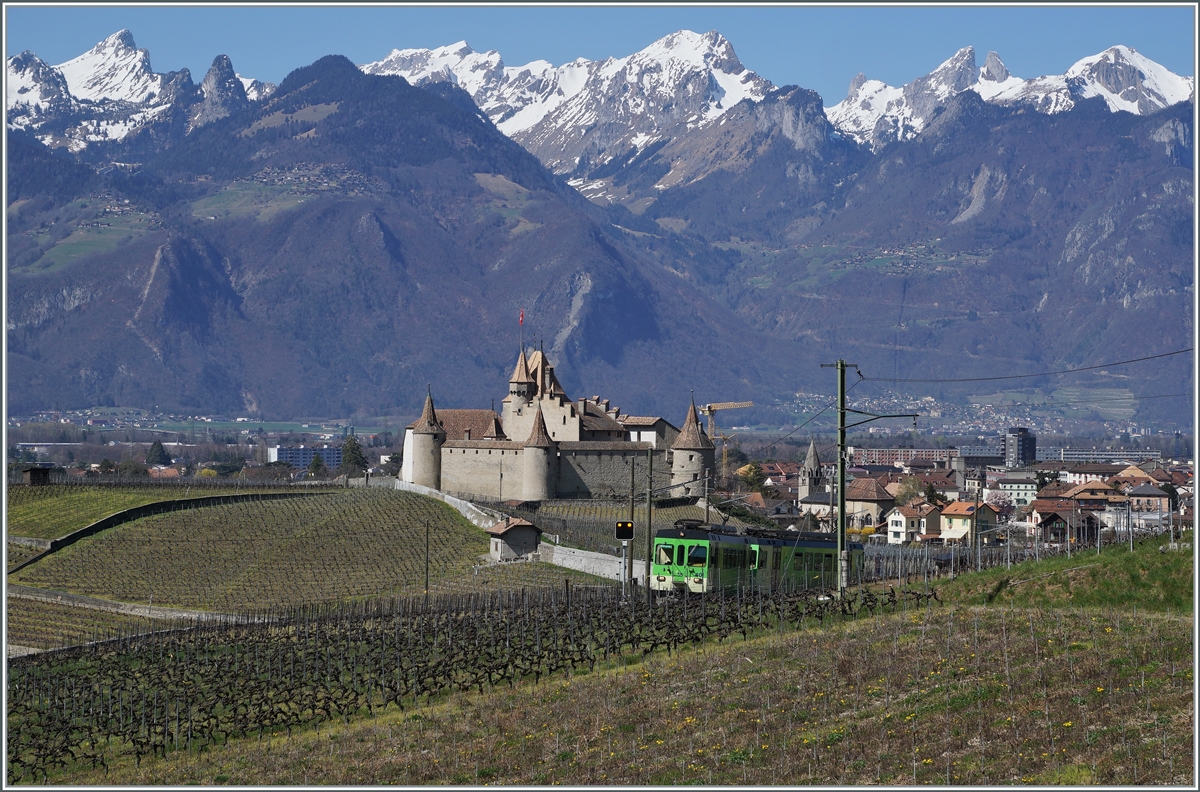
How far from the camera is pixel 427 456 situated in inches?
5197

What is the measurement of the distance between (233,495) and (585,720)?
90308mm

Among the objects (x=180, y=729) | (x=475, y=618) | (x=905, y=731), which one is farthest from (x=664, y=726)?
(x=475, y=618)

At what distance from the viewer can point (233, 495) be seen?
127 meters

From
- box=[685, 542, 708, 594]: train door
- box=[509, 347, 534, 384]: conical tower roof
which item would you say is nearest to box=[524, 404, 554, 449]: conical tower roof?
box=[509, 347, 534, 384]: conical tower roof

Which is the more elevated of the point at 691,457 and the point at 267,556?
the point at 691,457

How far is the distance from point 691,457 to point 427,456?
68.7 feet

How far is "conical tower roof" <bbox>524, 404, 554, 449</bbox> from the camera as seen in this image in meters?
127

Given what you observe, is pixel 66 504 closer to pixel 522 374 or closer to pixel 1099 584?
pixel 522 374

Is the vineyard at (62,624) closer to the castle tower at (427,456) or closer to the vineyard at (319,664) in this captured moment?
the vineyard at (319,664)

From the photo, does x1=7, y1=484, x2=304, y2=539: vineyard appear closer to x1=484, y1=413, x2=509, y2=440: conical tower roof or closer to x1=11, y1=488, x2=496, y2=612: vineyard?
x1=11, y1=488, x2=496, y2=612: vineyard

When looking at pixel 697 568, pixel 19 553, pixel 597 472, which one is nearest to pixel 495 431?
pixel 597 472

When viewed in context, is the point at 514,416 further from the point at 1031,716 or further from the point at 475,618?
the point at 1031,716

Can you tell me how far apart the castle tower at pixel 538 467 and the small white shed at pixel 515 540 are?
30626 millimetres

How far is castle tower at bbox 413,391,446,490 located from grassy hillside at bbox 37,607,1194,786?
272 feet
